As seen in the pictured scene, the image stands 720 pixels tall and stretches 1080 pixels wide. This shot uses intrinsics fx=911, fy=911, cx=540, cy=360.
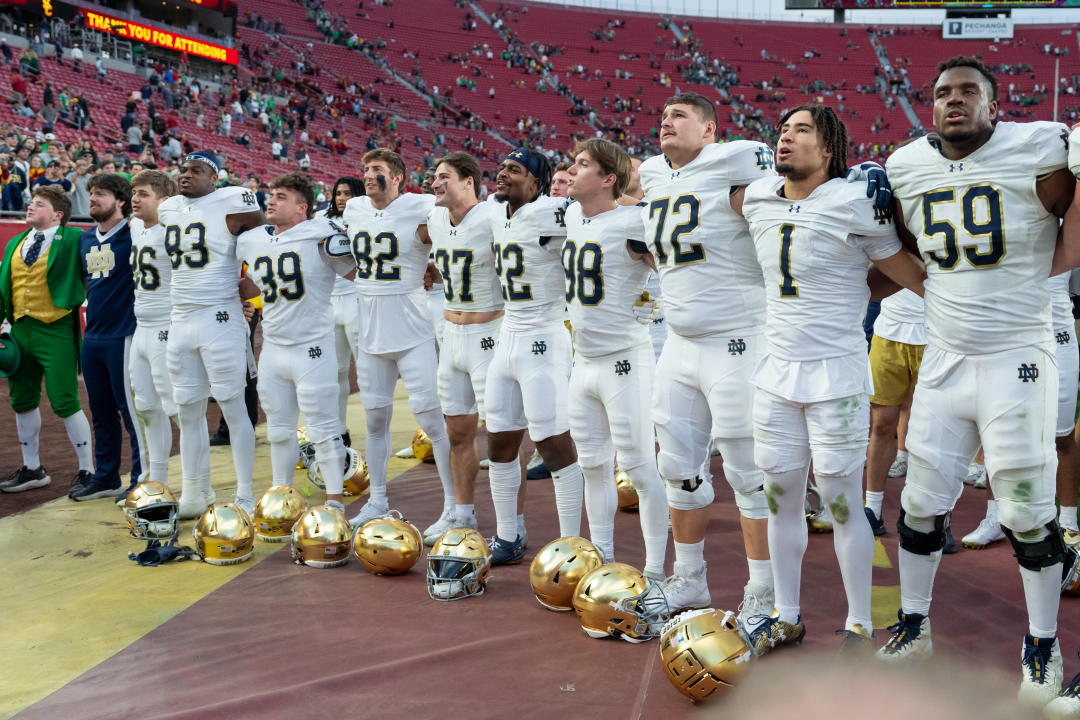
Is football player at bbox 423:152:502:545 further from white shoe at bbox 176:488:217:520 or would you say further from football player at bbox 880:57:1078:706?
football player at bbox 880:57:1078:706

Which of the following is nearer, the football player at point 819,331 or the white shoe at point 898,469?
the football player at point 819,331

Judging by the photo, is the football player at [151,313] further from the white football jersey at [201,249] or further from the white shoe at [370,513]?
the white shoe at [370,513]

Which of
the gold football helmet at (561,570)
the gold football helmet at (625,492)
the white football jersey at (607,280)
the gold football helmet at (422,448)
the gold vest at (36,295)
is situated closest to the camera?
the gold football helmet at (561,570)

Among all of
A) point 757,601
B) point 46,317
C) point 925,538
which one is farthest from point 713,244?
point 46,317

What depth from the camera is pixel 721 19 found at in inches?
1955

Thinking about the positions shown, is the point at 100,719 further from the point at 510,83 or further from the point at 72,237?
the point at 510,83

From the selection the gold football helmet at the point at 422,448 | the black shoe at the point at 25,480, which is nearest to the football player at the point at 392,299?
the gold football helmet at the point at 422,448

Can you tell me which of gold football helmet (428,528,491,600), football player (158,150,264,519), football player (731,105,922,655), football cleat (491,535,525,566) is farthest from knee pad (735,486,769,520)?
football player (158,150,264,519)

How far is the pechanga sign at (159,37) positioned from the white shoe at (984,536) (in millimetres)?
30594

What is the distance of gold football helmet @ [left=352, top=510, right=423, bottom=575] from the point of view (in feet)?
A: 15.2

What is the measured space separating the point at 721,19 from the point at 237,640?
51039 millimetres

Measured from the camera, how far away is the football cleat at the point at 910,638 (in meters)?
3.42

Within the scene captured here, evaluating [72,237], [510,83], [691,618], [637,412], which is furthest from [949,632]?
[510,83]

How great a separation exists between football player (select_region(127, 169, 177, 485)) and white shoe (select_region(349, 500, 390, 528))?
1.36m
